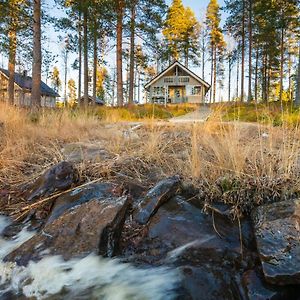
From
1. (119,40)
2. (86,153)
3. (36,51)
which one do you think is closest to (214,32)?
(119,40)

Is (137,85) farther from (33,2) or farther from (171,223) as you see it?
(171,223)

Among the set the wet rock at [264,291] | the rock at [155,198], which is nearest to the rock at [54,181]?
the rock at [155,198]

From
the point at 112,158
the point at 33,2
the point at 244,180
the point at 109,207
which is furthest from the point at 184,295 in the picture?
the point at 33,2

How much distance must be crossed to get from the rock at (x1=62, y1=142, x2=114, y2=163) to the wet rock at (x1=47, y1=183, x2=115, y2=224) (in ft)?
2.75

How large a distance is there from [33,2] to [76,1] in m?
3.73

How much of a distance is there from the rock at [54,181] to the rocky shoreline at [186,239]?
34 cm

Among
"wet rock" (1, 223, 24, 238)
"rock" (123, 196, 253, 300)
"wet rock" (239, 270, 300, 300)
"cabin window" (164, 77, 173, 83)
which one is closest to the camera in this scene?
"wet rock" (239, 270, 300, 300)

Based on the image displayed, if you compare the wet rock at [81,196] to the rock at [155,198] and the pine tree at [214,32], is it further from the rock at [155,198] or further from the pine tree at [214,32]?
the pine tree at [214,32]

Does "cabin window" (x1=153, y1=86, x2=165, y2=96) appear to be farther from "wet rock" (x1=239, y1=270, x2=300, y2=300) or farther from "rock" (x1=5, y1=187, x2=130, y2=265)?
"wet rock" (x1=239, y1=270, x2=300, y2=300)

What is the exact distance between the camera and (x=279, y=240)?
228 cm

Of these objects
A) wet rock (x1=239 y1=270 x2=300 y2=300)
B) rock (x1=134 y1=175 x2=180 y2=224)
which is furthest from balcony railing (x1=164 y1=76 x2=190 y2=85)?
wet rock (x1=239 y1=270 x2=300 y2=300)

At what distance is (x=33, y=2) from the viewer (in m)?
12.3

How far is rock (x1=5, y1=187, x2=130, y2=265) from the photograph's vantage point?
253cm

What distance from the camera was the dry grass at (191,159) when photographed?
2963 mm
